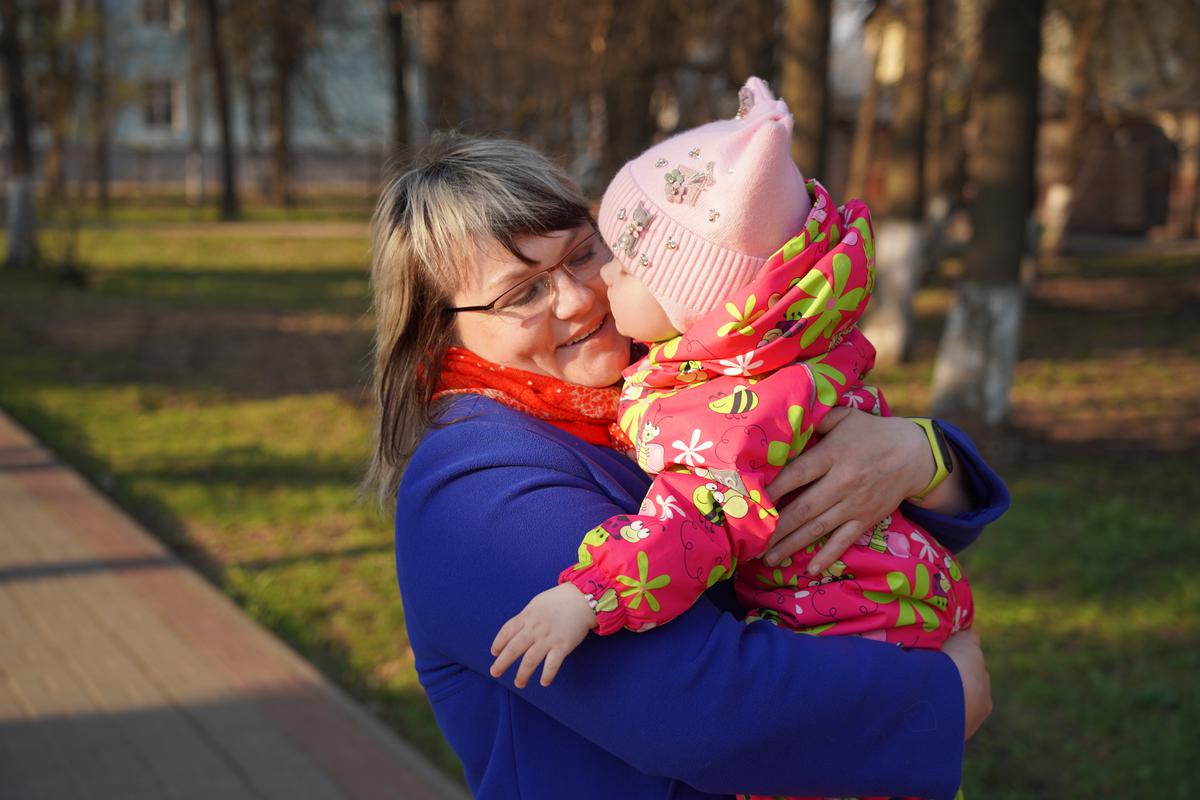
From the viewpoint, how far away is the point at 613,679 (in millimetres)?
1425

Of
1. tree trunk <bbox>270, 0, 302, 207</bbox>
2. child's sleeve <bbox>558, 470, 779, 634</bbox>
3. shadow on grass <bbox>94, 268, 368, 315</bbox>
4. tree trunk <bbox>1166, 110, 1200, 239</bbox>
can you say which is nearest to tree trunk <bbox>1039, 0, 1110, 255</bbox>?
tree trunk <bbox>1166, 110, 1200, 239</bbox>

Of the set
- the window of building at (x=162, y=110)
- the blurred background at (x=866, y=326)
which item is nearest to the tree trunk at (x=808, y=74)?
the blurred background at (x=866, y=326)

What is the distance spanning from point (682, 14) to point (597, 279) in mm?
8494

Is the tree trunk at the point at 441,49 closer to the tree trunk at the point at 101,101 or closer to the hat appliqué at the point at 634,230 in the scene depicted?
the hat appliqué at the point at 634,230

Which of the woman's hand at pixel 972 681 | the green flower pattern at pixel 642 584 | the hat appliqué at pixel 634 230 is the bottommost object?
the woman's hand at pixel 972 681

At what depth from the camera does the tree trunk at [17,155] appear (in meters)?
18.8

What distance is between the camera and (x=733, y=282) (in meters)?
1.59

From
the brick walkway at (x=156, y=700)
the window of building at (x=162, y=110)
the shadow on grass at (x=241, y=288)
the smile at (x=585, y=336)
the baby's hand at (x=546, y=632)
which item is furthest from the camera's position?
the window of building at (x=162, y=110)

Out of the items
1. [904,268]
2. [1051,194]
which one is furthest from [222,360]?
[1051,194]

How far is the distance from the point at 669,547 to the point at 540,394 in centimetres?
37

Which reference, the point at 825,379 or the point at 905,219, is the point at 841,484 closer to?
the point at 825,379

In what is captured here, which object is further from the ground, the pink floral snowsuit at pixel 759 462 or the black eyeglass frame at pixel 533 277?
the black eyeglass frame at pixel 533 277

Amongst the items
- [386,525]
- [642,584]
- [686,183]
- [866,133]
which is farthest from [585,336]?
[866,133]

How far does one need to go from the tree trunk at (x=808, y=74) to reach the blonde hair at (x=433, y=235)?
6.06 meters
